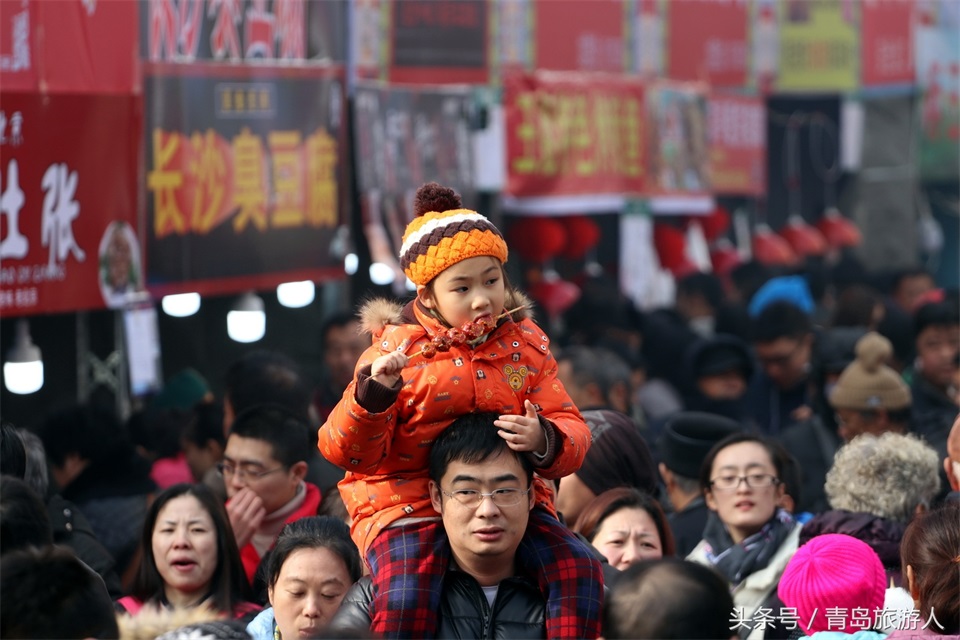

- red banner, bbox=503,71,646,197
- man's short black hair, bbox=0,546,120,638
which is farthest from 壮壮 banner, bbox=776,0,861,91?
man's short black hair, bbox=0,546,120,638

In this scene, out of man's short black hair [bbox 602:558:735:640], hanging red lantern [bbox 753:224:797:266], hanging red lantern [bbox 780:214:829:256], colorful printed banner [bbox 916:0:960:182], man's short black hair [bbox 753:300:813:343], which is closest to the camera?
man's short black hair [bbox 602:558:735:640]

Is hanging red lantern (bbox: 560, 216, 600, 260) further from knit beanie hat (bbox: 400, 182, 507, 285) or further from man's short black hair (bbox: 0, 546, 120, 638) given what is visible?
man's short black hair (bbox: 0, 546, 120, 638)

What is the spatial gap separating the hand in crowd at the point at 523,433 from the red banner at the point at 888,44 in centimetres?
1179

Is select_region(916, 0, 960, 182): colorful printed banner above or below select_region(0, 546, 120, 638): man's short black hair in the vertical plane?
above

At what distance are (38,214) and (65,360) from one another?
4.49ft

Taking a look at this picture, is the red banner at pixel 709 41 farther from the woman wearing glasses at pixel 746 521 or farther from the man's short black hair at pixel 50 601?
the man's short black hair at pixel 50 601

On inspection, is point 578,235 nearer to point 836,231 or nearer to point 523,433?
point 836,231

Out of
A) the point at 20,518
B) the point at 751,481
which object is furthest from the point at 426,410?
the point at 751,481

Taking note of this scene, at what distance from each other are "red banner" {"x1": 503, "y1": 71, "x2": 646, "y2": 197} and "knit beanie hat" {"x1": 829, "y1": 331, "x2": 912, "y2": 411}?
12.1ft

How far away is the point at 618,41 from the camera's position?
11352 millimetres

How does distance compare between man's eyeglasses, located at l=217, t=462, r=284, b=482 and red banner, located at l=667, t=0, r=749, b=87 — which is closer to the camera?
man's eyeglasses, located at l=217, t=462, r=284, b=482

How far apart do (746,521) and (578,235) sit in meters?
6.07

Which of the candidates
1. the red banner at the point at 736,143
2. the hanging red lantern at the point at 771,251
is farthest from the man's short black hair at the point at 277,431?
the hanging red lantern at the point at 771,251

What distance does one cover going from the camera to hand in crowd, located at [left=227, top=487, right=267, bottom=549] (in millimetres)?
5098
